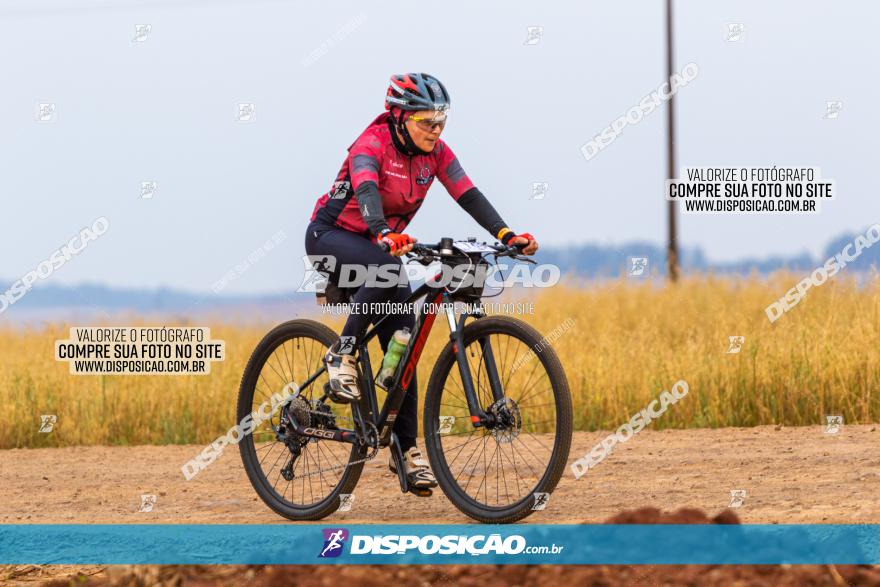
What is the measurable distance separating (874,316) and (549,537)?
715 centimetres

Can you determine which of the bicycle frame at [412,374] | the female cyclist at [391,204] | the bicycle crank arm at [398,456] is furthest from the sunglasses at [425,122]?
the bicycle crank arm at [398,456]

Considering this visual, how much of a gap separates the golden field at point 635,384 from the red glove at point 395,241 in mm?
4444

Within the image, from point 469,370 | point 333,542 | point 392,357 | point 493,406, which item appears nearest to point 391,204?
point 392,357

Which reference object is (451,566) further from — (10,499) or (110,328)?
(110,328)

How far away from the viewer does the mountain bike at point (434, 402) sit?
6137mm

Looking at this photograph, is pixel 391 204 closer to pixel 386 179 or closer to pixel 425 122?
pixel 386 179

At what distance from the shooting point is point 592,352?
12.0 meters

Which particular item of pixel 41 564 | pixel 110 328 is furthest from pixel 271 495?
pixel 110 328

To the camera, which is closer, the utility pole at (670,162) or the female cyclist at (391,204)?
the female cyclist at (391,204)

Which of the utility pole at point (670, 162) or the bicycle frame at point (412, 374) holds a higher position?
the utility pole at point (670, 162)

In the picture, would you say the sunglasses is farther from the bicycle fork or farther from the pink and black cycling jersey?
the bicycle fork

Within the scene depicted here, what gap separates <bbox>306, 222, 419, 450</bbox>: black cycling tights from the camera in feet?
21.6

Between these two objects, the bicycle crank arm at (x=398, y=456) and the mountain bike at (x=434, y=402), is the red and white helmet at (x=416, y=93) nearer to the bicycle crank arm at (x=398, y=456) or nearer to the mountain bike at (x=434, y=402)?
the mountain bike at (x=434, y=402)

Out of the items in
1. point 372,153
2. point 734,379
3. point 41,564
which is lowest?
point 41,564
